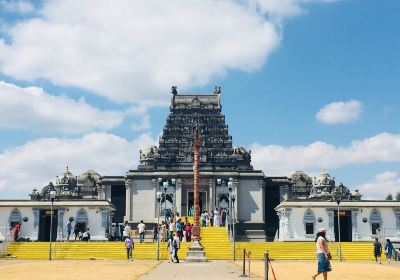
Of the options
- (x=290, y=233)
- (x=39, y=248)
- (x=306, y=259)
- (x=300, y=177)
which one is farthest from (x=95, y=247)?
(x=300, y=177)

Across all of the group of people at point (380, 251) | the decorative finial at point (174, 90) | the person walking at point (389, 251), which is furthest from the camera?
the decorative finial at point (174, 90)

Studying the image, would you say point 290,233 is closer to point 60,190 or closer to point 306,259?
point 306,259

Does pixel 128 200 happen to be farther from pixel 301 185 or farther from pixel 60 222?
pixel 301 185

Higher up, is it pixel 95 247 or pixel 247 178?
Answer: pixel 247 178

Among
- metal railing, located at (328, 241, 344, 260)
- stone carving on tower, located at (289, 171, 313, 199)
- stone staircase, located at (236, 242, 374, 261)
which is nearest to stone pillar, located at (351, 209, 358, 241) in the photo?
stone staircase, located at (236, 242, 374, 261)

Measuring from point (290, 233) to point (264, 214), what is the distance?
407 inches

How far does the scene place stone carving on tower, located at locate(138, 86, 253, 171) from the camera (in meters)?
66.8

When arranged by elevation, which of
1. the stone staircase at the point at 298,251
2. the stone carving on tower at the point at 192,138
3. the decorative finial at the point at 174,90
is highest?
the decorative finial at the point at 174,90

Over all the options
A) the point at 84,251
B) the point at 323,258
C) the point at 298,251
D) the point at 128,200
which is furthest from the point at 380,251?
the point at 128,200

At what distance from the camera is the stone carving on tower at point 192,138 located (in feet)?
219

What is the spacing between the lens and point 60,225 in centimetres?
5641

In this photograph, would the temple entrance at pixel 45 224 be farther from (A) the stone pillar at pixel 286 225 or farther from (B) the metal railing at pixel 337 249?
(B) the metal railing at pixel 337 249

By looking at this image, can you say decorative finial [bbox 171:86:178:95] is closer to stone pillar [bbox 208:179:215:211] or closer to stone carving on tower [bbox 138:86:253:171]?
stone carving on tower [bbox 138:86:253:171]

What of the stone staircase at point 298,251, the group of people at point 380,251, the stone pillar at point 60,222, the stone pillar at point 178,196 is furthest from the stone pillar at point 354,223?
the stone pillar at point 60,222
